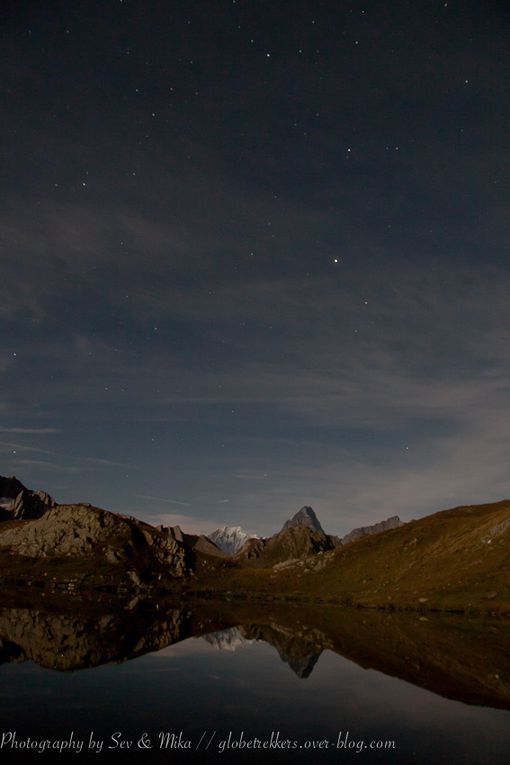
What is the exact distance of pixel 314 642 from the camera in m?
40.4

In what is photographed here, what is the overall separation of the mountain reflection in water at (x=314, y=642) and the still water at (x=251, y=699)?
18 centimetres

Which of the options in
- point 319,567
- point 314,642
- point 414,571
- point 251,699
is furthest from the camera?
point 319,567

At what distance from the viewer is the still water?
643 inches

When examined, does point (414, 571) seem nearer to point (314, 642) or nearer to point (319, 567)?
point (319, 567)

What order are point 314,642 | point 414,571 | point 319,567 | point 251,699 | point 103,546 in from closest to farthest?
point 251,699
point 314,642
point 414,571
point 319,567
point 103,546

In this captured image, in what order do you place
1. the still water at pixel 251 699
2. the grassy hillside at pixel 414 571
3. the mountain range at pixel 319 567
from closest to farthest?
1. the still water at pixel 251 699
2. the grassy hillside at pixel 414 571
3. the mountain range at pixel 319 567

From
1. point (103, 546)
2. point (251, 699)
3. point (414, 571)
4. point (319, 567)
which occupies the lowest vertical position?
point (103, 546)

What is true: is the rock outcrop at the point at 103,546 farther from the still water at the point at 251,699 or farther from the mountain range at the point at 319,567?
the still water at the point at 251,699

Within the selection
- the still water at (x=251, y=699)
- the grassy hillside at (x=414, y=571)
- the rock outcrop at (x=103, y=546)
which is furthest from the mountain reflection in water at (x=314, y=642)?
the rock outcrop at (x=103, y=546)

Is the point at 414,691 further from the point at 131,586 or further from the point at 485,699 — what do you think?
the point at 131,586

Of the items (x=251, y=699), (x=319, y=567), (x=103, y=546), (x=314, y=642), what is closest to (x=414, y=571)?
(x=319, y=567)

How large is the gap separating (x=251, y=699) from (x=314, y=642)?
19805mm

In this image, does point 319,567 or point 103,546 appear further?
point 103,546

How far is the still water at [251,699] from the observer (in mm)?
16344
